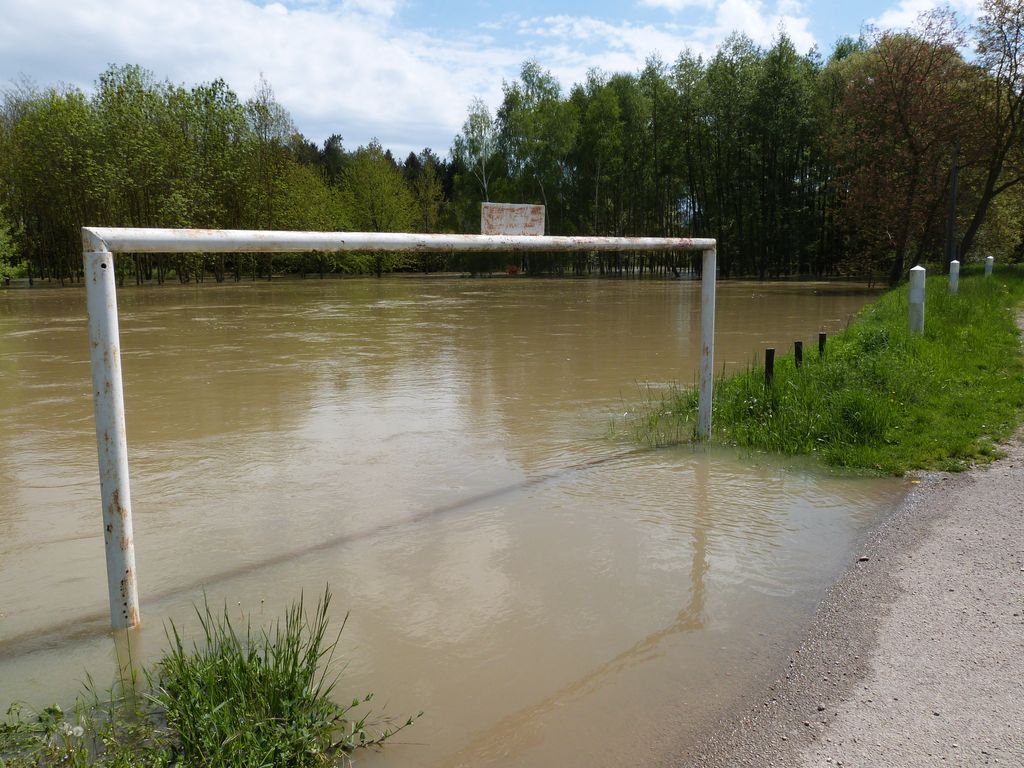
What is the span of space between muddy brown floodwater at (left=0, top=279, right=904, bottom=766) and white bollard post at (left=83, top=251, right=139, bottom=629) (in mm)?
459

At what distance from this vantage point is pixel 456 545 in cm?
430

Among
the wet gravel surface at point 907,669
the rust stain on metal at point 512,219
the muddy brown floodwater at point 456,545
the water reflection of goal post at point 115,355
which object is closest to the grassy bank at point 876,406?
the muddy brown floodwater at point 456,545

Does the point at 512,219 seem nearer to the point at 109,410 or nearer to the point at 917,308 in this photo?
the point at 109,410

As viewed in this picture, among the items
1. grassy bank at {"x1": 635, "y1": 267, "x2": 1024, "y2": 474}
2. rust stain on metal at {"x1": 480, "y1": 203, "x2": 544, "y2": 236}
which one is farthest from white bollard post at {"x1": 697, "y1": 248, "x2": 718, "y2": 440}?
rust stain on metal at {"x1": 480, "y1": 203, "x2": 544, "y2": 236}

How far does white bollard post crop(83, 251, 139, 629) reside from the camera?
118 inches

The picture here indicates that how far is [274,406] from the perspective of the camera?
8.68 m

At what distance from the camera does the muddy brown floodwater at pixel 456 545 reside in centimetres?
286

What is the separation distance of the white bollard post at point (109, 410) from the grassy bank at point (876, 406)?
4342mm

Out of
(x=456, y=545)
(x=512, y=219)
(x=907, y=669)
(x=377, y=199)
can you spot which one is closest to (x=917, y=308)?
(x=512, y=219)

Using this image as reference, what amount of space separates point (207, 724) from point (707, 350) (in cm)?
472

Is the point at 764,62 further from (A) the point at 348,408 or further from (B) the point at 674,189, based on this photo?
(A) the point at 348,408

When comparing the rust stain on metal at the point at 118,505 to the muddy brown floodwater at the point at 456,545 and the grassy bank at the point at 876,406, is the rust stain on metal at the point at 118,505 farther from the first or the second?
the grassy bank at the point at 876,406

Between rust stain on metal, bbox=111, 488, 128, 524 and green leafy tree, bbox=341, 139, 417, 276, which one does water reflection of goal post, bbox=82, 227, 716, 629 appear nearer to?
rust stain on metal, bbox=111, 488, 128, 524

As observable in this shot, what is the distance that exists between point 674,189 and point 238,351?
39924 mm
